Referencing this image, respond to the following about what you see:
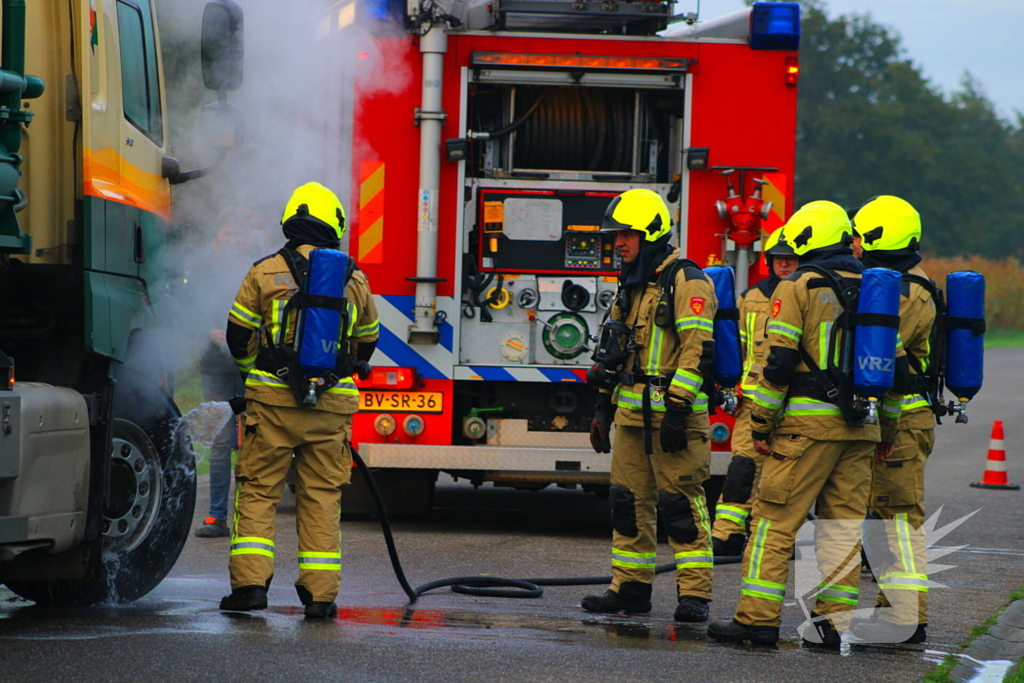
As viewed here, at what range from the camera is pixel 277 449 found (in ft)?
18.4

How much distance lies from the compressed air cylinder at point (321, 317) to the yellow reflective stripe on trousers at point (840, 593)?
7.14 feet

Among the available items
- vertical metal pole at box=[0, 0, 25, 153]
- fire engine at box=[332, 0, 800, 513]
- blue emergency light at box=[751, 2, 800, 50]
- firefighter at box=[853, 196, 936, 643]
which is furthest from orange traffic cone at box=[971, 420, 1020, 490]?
vertical metal pole at box=[0, 0, 25, 153]

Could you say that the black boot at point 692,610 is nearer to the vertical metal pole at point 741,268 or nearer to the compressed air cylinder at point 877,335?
the compressed air cylinder at point 877,335

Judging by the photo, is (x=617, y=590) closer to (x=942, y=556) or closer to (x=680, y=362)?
(x=680, y=362)

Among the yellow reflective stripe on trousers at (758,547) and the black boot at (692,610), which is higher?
the yellow reflective stripe on trousers at (758,547)

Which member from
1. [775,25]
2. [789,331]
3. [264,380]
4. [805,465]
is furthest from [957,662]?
[775,25]

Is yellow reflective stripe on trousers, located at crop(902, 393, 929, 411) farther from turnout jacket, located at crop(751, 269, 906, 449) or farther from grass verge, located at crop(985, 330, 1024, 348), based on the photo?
grass verge, located at crop(985, 330, 1024, 348)

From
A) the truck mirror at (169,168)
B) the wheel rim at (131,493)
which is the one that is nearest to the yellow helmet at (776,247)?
the truck mirror at (169,168)

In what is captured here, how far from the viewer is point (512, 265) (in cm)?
826

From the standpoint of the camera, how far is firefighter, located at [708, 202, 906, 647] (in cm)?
537

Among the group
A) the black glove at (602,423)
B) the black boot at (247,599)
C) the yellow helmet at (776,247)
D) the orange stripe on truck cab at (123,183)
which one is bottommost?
the black boot at (247,599)

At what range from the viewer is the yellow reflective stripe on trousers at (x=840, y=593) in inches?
215

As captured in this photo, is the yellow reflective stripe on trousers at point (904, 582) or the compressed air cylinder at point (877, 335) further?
the yellow reflective stripe on trousers at point (904, 582)

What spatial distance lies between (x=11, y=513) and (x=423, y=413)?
3871 millimetres
